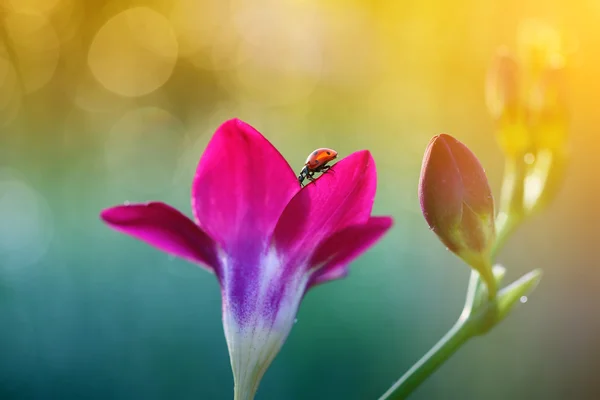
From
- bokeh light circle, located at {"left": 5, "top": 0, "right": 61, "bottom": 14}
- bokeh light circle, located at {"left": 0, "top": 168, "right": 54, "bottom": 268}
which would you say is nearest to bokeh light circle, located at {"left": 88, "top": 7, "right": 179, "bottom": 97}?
bokeh light circle, located at {"left": 5, "top": 0, "right": 61, "bottom": 14}

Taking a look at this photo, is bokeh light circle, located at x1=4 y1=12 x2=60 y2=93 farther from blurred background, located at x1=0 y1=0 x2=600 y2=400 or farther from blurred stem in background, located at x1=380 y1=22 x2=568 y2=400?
blurred stem in background, located at x1=380 y1=22 x2=568 y2=400

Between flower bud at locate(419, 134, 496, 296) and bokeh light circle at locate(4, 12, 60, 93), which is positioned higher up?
bokeh light circle at locate(4, 12, 60, 93)

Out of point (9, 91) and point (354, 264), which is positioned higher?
point (9, 91)

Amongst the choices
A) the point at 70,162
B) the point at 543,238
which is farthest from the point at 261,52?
the point at 543,238

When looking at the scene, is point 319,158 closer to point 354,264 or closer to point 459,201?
point 459,201

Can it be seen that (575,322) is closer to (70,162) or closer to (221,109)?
(221,109)

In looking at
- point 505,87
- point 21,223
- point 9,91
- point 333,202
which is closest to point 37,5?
point 9,91

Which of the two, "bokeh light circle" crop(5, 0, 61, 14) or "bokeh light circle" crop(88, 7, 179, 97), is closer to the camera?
"bokeh light circle" crop(88, 7, 179, 97)

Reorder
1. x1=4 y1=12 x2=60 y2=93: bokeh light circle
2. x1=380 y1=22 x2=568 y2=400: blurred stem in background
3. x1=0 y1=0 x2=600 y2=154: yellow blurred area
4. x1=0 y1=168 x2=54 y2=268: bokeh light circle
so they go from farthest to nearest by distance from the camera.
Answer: x1=4 y1=12 x2=60 y2=93: bokeh light circle
x1=0 y1=0 x2=600 y2=154: yellow blurred area
x1=0 y1=168 x2=54 y2=268: bokeh light circle
x1=380 y1=22 x2=568 y2=400: blurred stem in background
